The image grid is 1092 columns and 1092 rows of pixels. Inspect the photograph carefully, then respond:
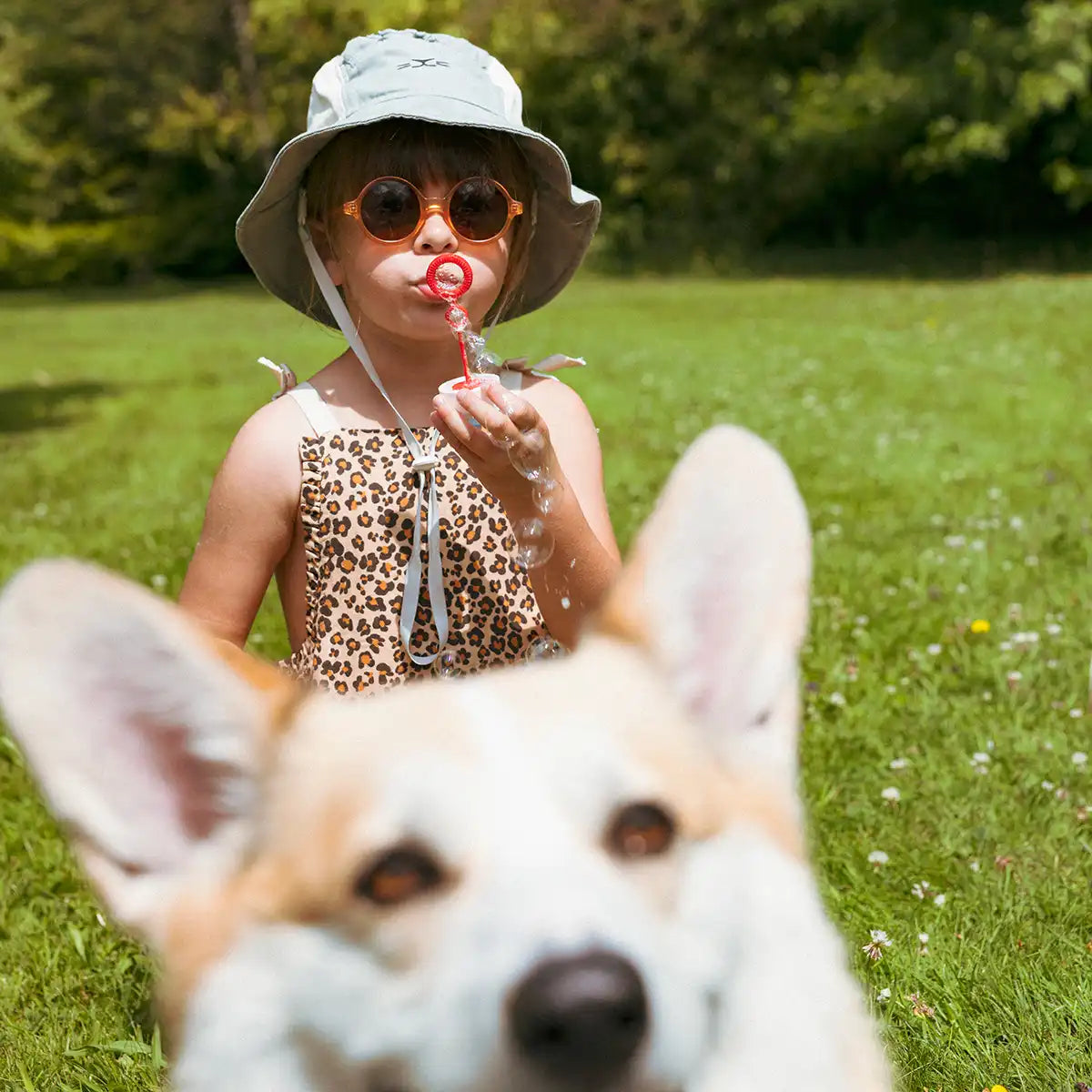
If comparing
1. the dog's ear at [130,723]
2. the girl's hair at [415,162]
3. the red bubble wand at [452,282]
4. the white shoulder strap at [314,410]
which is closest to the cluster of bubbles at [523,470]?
the red bubble wand at [452,282]

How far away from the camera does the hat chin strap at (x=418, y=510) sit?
9.11 feet

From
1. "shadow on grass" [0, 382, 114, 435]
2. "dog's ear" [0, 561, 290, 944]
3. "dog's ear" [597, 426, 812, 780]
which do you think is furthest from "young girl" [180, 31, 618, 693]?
"shadow on grass" [0, 382, 114, 435]

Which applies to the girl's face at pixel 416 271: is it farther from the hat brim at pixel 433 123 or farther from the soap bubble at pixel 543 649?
the soap bubble at pixel 543 649

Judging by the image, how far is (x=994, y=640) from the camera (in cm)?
488

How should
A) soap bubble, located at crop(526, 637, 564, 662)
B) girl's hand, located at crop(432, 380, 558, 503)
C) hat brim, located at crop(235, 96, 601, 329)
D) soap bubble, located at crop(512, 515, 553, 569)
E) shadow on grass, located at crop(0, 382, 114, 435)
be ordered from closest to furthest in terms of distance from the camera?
girl's hand, located at crop(432, 380, 558, 503) → soap bubble, located at crop(512, 515, 553, 569) → hat brim, located at crop(235, 96, 601, 329) → soap bubble, located at crop(526, 637, 564, 662) → shadow on grass, located at crop(0, 382, 114, 435)

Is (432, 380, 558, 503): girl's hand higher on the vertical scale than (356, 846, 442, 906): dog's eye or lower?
lower

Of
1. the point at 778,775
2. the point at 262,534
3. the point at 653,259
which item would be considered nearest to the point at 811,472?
the point at 262,534

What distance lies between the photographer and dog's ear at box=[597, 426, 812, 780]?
1.30m

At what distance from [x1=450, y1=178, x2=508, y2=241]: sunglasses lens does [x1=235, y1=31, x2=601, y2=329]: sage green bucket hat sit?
0.39 feet

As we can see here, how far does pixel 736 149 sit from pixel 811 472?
86.1 ft

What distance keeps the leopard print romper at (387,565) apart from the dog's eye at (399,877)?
1578mm

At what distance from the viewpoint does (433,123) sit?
8.73 ft

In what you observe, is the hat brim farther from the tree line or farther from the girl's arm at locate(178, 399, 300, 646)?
the tree line

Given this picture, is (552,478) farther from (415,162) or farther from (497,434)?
(415,162)
